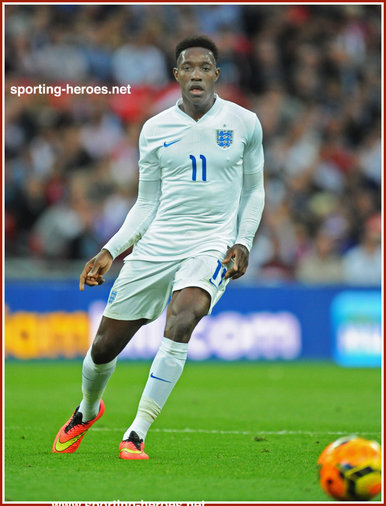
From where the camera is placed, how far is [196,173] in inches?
258

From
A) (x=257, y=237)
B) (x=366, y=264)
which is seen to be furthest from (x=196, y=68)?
(x=257, y=237)

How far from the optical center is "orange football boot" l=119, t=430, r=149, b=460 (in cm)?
618

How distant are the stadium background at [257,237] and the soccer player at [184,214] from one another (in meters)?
0.92

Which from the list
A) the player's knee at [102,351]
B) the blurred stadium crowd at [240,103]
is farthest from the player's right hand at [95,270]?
the blurred stadium crowd at [240,103]

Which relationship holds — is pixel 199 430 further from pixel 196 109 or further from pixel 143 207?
pixel 196 109

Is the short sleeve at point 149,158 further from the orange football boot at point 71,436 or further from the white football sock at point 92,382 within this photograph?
the orange football boot at point 71,436

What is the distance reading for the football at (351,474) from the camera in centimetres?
500

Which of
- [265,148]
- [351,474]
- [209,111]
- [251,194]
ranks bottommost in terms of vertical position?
[351,474]

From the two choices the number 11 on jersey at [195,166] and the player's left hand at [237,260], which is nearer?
the player's left hand at [237,260]

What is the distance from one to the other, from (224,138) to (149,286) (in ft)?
3.81

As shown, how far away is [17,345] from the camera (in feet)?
46.2

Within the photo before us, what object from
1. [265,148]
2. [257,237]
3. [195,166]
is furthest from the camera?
[265,148]

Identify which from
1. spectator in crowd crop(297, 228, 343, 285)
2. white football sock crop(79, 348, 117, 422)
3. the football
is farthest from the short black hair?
spectator in crowd crop(297, 228, 343, 285)

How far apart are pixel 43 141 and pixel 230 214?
979cm
